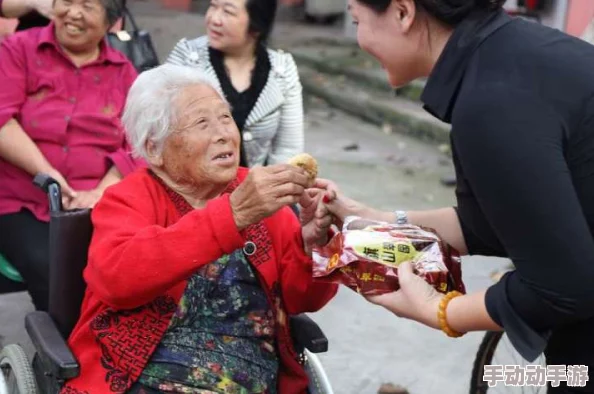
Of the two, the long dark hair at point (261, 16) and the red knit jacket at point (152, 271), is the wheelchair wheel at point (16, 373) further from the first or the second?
the long dark hair at point (261, 16)

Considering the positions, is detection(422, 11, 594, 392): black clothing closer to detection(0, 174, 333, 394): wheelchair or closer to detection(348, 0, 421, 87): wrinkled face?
detection(348, 0, 421, 87): wrinkled face

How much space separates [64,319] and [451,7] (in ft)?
4.72

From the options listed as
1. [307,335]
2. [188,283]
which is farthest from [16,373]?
[307,335]

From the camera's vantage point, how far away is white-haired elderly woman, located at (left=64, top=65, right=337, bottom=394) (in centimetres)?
241

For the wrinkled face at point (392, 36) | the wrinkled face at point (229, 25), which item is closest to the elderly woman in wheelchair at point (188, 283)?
the wrinkled face at point (392, 36)

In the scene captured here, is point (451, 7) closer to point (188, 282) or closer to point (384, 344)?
point (188, 282)

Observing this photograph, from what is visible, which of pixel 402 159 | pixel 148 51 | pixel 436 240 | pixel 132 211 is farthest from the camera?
pixel 402 159

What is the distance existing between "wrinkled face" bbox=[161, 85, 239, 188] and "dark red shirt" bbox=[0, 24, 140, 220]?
2.83 ft

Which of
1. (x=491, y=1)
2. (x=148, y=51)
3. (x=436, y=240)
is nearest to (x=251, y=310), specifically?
(x=436, y=240)

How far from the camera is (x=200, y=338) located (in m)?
2.47

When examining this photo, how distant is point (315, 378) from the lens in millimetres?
2666

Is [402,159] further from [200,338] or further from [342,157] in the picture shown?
[200,338]

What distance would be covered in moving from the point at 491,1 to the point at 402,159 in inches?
220

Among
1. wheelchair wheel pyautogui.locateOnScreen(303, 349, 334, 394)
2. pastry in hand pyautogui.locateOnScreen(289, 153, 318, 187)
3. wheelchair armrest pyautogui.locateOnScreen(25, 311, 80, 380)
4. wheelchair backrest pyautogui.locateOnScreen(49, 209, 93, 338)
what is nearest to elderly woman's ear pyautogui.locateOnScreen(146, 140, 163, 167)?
wheelchair backrest pyautogui.locateOnScreen(49, 209, 93, 338)
